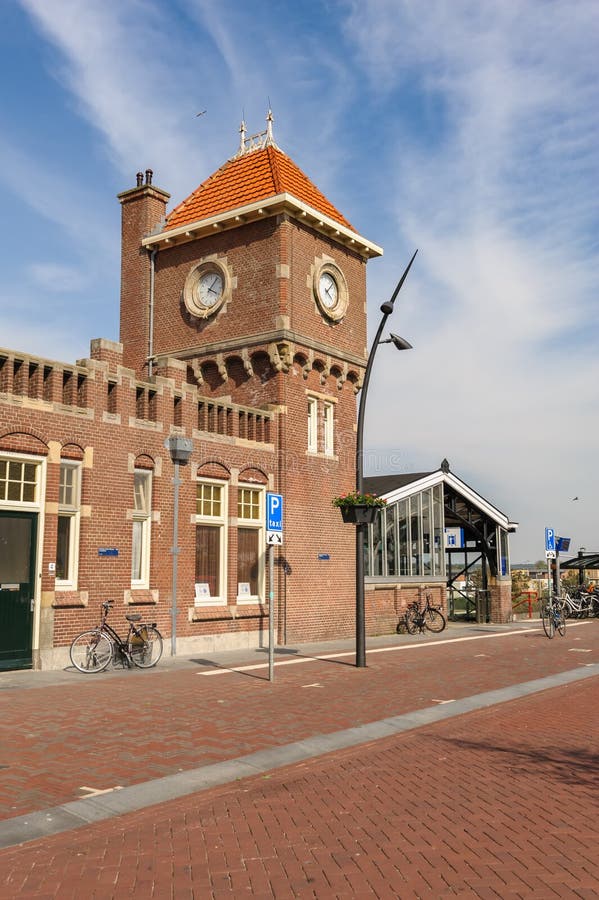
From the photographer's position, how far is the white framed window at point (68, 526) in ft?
48.9

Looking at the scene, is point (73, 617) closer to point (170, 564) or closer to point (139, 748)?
point (170, 564)

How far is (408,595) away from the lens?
25250mm

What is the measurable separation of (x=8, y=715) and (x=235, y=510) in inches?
372

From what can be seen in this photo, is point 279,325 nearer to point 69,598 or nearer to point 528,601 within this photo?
point 69,598

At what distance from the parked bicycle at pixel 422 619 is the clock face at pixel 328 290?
9745mm

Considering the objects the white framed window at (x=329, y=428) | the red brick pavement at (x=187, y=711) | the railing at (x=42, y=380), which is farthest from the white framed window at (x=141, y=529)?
the white framed window at (x=329, y=428)

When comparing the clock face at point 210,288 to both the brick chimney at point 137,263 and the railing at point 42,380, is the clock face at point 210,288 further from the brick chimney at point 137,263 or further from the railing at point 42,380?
the railing at point 42,380

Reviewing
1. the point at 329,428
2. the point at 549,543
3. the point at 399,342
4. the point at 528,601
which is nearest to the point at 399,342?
the point at 399,342

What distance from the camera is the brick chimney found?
23016 mm

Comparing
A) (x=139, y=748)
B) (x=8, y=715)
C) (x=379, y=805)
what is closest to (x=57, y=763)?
(x=139, y=748)

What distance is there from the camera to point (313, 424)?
70.0 ft

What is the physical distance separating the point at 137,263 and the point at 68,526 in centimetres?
1077

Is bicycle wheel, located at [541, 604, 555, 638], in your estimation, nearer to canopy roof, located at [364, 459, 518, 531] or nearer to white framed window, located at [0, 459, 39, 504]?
canopy roof, located at [364, 459, 518, 531]

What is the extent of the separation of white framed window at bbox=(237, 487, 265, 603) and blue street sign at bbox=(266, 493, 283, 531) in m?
5.90
